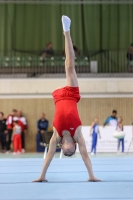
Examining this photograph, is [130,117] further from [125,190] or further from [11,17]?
[125,190]

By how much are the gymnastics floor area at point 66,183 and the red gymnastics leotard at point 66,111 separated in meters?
0.95

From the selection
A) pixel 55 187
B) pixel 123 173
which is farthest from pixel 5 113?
pixel 55 187

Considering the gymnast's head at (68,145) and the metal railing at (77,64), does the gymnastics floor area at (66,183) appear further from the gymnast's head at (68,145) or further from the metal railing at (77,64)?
the metal railing at (77,64)

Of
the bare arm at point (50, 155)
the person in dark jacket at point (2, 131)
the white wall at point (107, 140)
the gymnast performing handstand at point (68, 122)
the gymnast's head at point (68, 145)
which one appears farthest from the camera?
the person in dark jacket at point (2, 131)

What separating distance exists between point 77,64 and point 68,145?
17.3 m

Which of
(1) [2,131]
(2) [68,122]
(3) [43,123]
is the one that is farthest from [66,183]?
(3) [43,123]

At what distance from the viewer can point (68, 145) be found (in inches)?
335

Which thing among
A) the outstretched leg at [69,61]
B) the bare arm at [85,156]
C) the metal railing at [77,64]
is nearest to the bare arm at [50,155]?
the bare arm at [85,156]

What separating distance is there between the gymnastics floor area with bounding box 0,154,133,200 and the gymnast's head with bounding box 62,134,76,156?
545 millimetres

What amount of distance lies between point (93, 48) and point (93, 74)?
4.85 metres

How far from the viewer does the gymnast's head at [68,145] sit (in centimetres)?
840

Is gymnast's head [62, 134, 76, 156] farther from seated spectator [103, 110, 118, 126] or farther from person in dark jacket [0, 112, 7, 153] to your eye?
person in dark jacket [0, 112, 7, 153]

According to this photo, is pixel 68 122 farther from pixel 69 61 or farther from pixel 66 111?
pixel 69 61

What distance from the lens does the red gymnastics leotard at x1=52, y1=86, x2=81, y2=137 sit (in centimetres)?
866
